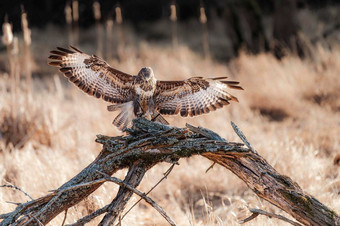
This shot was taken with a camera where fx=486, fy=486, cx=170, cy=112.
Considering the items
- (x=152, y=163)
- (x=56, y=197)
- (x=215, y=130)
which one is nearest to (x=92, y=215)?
(x=56, y=197)

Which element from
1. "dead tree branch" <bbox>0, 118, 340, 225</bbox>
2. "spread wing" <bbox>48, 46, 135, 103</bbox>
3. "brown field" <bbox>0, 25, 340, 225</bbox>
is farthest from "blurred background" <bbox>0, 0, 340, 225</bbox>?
"spread wing" <bbox>48, 46, 135, 103</bbox>

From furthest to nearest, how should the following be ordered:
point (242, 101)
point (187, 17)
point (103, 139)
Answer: point (187, 17)
point (242, 101)
point (103, 139)

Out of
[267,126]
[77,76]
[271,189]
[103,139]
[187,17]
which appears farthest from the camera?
[187,17]

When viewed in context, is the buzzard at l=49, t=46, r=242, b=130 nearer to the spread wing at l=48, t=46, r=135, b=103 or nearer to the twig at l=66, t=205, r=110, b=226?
the spread wing at l=48, t=46, r=135, b=103

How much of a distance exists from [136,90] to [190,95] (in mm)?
366

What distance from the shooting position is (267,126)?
590 centimetres

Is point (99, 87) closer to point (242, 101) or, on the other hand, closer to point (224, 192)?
point (224, 192)

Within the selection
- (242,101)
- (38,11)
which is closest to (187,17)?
(38,11)

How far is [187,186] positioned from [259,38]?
5.30 metres

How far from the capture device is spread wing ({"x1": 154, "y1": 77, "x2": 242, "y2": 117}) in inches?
121

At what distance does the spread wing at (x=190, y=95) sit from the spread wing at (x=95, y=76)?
0.67ft

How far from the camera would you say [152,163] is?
253 centimetres

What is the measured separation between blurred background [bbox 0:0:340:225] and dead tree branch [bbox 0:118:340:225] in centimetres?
55

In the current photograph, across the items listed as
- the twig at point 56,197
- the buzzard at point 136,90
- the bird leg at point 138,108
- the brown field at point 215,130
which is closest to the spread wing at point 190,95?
the buzzard at point 136,90
